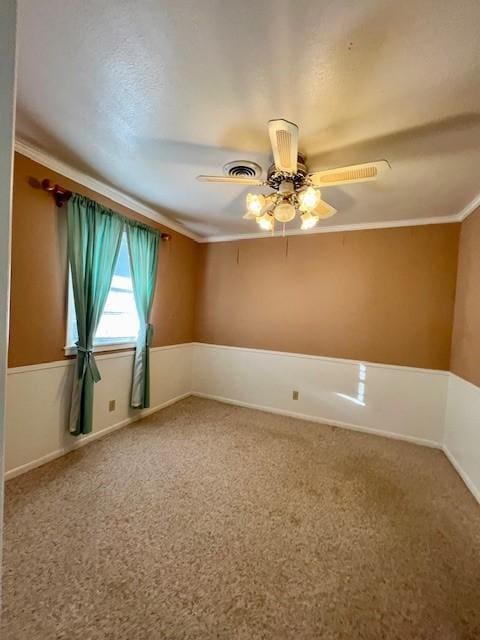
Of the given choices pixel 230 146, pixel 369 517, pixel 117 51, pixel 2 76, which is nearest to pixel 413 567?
pixel 369 517

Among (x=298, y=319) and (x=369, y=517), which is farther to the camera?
(x=298, y=319)

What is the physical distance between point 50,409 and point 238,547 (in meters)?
1.88

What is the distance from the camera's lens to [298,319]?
12.6 feet

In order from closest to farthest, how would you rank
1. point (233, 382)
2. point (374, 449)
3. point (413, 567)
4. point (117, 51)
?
point (117, 51), point (413, 567), point (374, 449), point (233, 382)

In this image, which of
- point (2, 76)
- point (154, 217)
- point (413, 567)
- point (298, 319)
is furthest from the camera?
point (298, 319)

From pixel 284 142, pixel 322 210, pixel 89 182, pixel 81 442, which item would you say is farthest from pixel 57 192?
Result: pixel 81 442

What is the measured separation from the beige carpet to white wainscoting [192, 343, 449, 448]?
55 centimetres

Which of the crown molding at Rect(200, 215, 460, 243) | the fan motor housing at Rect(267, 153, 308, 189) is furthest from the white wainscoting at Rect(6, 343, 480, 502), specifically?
the fan motor housing at Rect(267, 153, 308, 189)

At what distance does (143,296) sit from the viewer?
3.36 meters

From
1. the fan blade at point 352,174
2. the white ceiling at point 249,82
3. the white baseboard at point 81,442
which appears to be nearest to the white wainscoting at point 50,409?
the white baseboard at point 81,442

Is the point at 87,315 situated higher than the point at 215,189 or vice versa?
the point at 215,189

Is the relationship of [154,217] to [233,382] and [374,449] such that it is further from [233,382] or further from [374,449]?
[374,449]

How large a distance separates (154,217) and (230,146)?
71.0 inches

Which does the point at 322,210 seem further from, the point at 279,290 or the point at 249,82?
the point at 279,290
